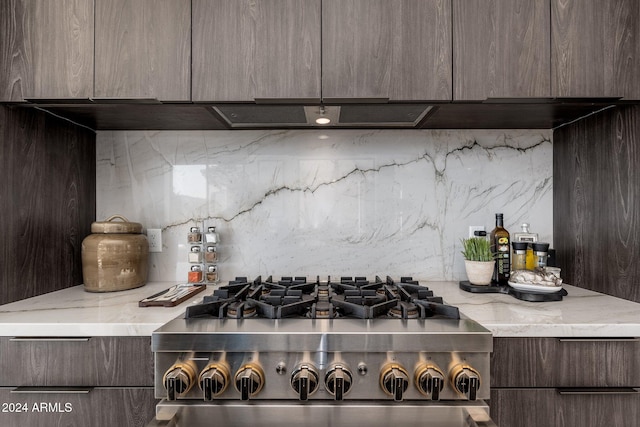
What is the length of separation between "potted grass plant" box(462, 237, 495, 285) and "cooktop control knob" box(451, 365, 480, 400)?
64cm

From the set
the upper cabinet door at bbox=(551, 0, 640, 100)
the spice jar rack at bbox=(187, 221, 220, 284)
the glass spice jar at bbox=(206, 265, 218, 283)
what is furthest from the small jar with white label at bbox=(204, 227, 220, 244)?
the upper cabinet door at bbox=(551, 0, 640, 100)

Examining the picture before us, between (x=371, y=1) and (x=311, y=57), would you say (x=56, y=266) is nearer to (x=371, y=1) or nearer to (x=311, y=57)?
(x=311, y=57)

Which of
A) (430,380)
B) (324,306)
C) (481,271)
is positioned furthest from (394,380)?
(481,271)

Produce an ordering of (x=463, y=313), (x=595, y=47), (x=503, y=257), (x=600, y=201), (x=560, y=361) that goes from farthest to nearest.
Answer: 1. (x=503, y=257)
2. (x=600, y=201)
3. (x=595, y=47)
4. (x=463, y=313)
5. (x=560, y=361)

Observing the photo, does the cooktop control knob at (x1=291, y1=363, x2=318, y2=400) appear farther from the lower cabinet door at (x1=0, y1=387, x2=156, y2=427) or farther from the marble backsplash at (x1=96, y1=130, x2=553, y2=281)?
the marble backsplash at (x1=96, y1=130, x2=553, y2=281)

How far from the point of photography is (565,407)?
106 cm

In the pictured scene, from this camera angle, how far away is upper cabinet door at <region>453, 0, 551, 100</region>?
130cm

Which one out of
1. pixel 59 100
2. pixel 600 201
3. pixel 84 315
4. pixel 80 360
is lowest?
pixel 80 360

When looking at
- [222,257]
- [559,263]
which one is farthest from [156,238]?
[559,263]

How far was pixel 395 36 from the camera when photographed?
1303 millimetres

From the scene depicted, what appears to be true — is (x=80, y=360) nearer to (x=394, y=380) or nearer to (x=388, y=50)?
(x=394, y=380)

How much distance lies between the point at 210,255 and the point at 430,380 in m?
1.13

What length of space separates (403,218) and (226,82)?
39.2 inches

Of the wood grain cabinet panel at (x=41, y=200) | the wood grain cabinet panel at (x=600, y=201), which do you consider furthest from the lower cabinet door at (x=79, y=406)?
the wood grain cabinet panel at (x=600, y=201)
